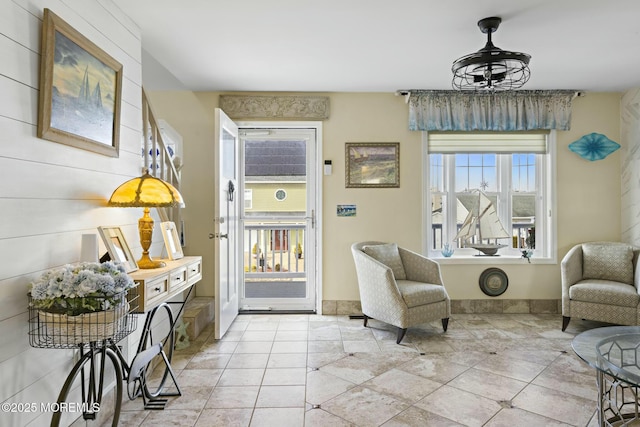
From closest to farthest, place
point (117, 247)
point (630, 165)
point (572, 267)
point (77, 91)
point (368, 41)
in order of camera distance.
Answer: point (77, 91)
point (117, 247)
point (368, 41)
point (572, 267)
point (630, 165)

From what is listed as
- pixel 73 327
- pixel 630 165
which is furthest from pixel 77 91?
pixel 630 165

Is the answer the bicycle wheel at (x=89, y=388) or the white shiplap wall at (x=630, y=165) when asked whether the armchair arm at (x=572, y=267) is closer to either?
the white shiplap wall at (x=630, y=165)

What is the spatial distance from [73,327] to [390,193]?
10.7 ft

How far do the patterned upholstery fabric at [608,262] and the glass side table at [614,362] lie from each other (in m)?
1.71

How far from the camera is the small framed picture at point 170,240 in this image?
102 inches

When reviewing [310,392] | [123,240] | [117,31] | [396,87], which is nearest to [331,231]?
[396,87]

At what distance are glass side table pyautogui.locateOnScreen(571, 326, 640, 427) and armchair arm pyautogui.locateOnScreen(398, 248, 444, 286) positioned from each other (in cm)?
151

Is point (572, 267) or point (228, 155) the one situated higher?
point (228, 155)

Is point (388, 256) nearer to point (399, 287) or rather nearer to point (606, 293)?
point (399, 287)

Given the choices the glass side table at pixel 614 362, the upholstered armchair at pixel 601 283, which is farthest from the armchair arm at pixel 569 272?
the glass side table at pixel 614 362

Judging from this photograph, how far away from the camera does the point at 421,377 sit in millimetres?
2646

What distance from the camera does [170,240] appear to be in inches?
104

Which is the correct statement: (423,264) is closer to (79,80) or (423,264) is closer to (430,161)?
(430,161)

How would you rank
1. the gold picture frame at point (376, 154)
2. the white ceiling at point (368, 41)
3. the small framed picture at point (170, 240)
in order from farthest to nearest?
the gold picture frame at point (376, 154)
the small framed picture at point (170, 240)
the white ceiling at point (368, 41)
